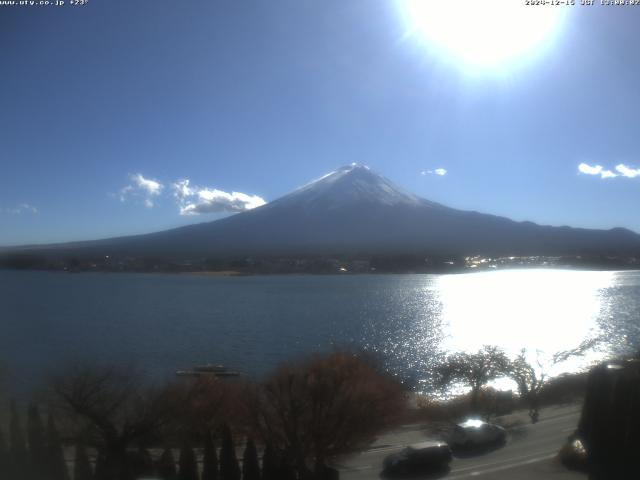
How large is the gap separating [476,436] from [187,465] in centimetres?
201

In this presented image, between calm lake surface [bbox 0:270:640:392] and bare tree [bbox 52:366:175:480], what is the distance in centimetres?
217

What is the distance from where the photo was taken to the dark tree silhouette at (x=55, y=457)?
3555 mm

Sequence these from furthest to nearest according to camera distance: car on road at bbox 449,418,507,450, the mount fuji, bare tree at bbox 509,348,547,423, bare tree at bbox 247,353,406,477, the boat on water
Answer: the mount fuji
the boat on water
bare tree at bbox 509,348,547,423
car on road at bbox 449,418,507,450
bare tree at bbox 247,353,406,477

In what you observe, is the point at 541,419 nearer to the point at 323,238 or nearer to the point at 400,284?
the point at 400,284

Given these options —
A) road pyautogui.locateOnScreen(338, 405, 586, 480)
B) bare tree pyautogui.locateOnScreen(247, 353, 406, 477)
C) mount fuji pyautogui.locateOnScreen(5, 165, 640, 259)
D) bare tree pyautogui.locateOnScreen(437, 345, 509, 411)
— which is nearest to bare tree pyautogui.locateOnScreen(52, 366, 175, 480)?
bare tree pyautogui.locateOnScreen(247, 353, 406, 477)

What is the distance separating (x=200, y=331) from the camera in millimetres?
12781

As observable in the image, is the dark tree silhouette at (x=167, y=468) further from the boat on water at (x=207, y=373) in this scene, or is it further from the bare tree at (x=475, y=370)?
the bare tree at (x=475, y=370)

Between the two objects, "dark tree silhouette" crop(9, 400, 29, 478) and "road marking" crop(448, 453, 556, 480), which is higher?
"dark tree silhouette" crop(9, 400, 29, 478)

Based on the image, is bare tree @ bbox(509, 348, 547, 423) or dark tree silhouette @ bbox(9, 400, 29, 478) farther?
bare tree @ bbox(509, 348, 547, 423)

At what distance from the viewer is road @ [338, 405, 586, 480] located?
11.7 ft

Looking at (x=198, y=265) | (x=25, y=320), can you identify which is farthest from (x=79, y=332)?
(x=198, y=265)

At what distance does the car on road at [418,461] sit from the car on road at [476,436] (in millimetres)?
324

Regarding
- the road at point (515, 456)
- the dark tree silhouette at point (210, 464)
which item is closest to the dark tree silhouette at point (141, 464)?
the dark tree silhouette at point (210, 464)

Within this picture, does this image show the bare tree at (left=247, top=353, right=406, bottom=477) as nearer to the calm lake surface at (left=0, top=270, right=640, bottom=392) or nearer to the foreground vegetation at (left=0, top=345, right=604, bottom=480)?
the foreground vegetation at (left=0, top=345, right=604, bottom=480)
